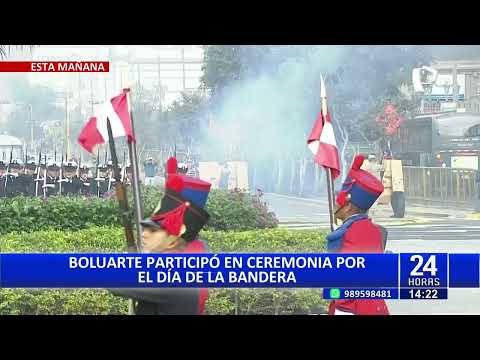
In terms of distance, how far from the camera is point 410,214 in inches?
311

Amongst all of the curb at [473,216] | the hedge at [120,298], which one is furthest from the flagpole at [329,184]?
the curb at [473,216]

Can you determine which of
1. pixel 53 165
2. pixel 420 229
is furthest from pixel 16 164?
pixel 420 229

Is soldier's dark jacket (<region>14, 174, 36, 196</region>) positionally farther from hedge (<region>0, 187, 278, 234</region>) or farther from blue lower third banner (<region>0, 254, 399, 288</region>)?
blue lower third banner (<region>0, 254, 399, 288</region>)

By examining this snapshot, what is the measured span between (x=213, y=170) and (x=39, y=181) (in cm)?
129

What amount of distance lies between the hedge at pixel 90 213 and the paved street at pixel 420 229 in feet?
0.52

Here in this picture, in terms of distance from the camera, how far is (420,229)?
7906 mm

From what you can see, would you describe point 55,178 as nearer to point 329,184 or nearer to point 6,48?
point 6,48

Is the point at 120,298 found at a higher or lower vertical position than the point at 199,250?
lower

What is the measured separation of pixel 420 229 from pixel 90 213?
2.41m

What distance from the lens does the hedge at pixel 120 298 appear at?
25.4ft

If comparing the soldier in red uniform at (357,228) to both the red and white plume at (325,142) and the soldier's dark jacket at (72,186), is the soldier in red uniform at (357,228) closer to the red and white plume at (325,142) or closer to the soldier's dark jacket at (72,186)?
the red and white plume at (325,142)

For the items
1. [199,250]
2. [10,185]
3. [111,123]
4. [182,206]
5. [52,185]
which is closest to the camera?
[182,206]

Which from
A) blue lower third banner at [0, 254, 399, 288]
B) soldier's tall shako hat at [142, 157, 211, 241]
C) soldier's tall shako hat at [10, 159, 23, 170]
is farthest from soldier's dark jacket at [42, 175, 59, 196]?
soldier's tall shako hat at [142, 157, 211, 241]
